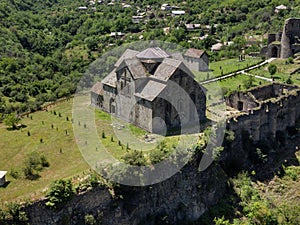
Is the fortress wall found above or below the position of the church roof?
below

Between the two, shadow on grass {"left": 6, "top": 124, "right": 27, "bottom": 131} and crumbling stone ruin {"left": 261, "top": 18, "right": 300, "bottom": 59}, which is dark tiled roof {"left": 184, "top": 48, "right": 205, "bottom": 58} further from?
shadow on grass {"left": 6, "top": 124, "right": 27, "bottom": 131}

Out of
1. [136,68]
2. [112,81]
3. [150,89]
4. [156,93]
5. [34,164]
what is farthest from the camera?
[112,81]

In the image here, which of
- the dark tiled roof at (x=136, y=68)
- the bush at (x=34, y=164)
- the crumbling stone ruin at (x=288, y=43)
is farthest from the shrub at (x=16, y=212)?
the crumbling stone ruin at (x=288, y=43)

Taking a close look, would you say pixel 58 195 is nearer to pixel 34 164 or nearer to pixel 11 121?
pixel 34 164

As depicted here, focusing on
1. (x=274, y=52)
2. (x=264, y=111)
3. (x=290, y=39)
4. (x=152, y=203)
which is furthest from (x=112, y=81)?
(x=290, y=39)

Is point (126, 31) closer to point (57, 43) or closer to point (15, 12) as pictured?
point (57, 43)

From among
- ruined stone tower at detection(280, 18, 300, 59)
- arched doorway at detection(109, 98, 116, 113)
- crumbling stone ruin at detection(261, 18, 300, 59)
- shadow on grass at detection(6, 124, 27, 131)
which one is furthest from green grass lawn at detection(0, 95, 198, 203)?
ruined stone tower at detection(280, 18, 300, 59)
